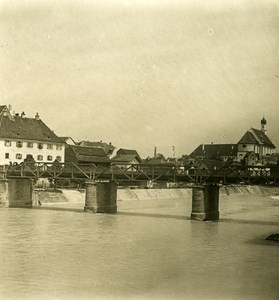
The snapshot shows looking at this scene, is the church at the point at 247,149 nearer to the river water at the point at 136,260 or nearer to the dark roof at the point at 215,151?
the dark roof at the point at 215,151

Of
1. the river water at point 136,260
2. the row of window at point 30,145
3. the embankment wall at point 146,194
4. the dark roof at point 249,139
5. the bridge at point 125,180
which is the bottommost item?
the river water at point 136,260

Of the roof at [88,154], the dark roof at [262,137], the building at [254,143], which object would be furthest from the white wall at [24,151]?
the dark roof at [262,137]

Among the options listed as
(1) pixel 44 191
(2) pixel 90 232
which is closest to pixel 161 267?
(2) pixel 90 232

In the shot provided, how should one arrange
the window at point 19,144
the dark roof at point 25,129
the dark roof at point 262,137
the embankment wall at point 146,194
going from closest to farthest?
the embankment wall at point 146,194
the dark roof at point 25,129
the window at point 19,144
the dark roof at point 262,137

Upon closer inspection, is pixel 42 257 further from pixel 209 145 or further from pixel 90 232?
pixel 209 145

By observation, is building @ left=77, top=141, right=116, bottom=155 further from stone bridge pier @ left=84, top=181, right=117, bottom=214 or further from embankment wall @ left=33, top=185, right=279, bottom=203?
stone bridge pier @ left=84, top=181, right=117, bottom=214

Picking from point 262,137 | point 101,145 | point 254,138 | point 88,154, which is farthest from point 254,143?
point 88,154

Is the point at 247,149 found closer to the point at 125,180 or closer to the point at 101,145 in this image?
the point at 101,145
